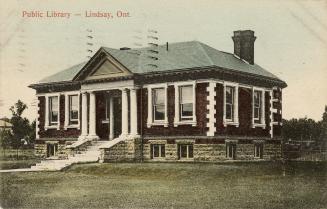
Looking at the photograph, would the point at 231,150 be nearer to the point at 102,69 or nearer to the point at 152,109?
the point at 152,109

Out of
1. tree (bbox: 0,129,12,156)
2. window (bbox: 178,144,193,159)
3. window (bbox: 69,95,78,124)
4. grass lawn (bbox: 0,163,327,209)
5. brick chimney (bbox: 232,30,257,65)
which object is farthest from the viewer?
window (bbox: 69,95,78,124)

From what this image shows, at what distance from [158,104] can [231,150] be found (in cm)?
282

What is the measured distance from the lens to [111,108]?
22.8 meters

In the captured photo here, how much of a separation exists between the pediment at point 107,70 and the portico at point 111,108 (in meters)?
0.32

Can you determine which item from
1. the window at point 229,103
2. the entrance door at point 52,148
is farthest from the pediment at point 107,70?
the window at point 229,103

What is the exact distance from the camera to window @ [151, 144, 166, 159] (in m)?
21.5

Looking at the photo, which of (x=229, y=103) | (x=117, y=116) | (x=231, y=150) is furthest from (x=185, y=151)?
(x=117, y=116)

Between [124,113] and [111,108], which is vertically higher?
[111,108]

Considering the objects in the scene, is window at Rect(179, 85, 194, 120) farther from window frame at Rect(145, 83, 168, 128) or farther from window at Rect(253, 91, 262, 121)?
window at Rect(253, 91, 262, 121)

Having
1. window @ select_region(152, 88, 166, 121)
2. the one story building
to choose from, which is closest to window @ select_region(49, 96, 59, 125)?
the one story building

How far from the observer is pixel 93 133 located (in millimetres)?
22453

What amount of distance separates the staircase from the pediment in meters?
2.25

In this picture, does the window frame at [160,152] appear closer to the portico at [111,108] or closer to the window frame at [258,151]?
the portico at [111,108]

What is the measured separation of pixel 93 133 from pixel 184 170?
19.1 ft
